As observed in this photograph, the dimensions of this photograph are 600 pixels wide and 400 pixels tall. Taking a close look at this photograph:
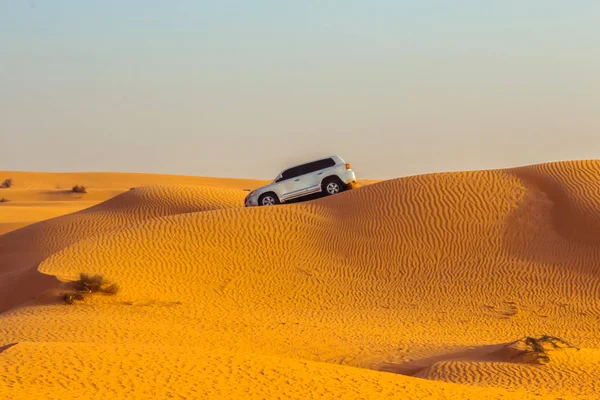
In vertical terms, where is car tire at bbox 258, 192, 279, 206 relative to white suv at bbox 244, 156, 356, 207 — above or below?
below

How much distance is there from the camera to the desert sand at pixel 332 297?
11.3 m

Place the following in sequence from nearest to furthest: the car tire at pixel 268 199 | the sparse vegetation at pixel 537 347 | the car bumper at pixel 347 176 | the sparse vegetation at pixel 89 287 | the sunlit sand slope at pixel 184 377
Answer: the sunlit sand slope at pixel 184 377, the sparse vegetation at pixel 537 347, the sparse vegetation at pixel 89 287, the car bumper at pixel 347 176, the car tire at pixel 268 199

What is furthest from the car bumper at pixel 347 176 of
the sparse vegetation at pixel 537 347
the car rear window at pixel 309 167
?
the sparse vegetation at pixel 537 347

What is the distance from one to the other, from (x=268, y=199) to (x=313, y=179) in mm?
1900

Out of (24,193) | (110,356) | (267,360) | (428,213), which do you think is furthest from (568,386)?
(24,193)

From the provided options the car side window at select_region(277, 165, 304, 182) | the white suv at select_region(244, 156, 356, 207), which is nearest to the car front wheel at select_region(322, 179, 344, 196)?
the white suv at select_region(244, 156, 356, 207)

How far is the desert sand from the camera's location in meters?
11.3

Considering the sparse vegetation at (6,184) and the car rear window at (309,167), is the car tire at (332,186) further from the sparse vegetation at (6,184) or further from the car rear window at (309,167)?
the sparse vegetation at (6,184)

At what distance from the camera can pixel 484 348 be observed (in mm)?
15758

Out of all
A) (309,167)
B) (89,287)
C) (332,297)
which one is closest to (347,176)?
(309,167)

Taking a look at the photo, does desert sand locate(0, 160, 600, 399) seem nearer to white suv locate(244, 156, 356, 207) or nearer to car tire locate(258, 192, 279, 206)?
white suv locate(244, 156, 356, 207)

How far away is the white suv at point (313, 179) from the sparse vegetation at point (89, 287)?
30.2 ft

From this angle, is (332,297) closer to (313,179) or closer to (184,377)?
(313,179)

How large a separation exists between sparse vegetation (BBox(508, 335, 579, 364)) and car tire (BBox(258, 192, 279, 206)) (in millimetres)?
14422
